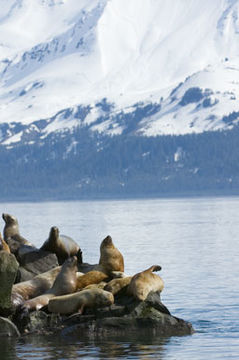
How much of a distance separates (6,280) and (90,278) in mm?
4004

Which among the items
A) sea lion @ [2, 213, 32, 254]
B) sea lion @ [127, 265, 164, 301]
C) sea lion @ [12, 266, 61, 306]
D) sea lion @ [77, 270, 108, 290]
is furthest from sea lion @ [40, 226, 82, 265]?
sea lion @ [127, 265, 164, 301]

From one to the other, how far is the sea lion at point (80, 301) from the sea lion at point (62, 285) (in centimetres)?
56

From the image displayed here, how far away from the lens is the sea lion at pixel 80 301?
111 feet

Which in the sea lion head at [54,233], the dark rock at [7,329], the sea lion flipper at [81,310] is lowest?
the dark rock at [7,329]

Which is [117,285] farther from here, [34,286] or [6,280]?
[6,280]

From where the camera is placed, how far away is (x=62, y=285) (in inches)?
1385

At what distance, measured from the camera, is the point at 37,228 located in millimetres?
122562

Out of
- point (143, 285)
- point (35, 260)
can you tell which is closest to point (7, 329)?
point (143, 285)

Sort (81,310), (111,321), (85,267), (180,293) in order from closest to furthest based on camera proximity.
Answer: (111,321), (81,310), (85,267), (180,293)

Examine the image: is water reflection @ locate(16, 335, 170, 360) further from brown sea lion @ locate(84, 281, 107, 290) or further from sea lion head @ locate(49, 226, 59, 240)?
sea lion head @ locate(49, 226, 59, 240)

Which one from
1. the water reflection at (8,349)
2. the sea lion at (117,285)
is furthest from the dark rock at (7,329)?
the sea lion at (117,285)

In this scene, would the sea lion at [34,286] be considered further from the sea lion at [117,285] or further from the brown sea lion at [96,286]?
the sea lion at [117,285]

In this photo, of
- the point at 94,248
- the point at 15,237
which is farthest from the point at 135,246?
the point at 15,237

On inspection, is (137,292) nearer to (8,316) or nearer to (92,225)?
(8,316)
